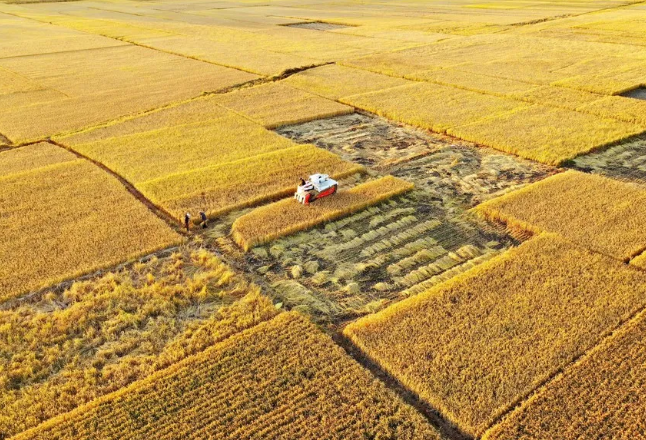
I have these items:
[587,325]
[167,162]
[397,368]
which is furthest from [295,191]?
[587,325]

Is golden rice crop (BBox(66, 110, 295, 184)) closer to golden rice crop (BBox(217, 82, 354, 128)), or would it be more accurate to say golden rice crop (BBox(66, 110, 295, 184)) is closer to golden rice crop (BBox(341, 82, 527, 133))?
golden rice crop (BBox(217, 82, 354, 128))

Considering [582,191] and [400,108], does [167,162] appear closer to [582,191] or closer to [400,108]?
[400,108]

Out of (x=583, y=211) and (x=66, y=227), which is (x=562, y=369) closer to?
(x=583, y=211)

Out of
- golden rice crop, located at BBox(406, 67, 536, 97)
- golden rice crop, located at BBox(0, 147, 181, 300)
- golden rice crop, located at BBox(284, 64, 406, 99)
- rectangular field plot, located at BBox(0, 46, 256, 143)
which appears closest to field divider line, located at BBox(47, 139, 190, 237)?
golden rice crop, located at BBox(0, 147, 181, 300)

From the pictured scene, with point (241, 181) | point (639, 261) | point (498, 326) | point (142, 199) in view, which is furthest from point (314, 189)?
point (639, 261)

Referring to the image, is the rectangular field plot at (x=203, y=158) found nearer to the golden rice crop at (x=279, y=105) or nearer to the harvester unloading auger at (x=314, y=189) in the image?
the golden rice crop at (x=279, y=105)
